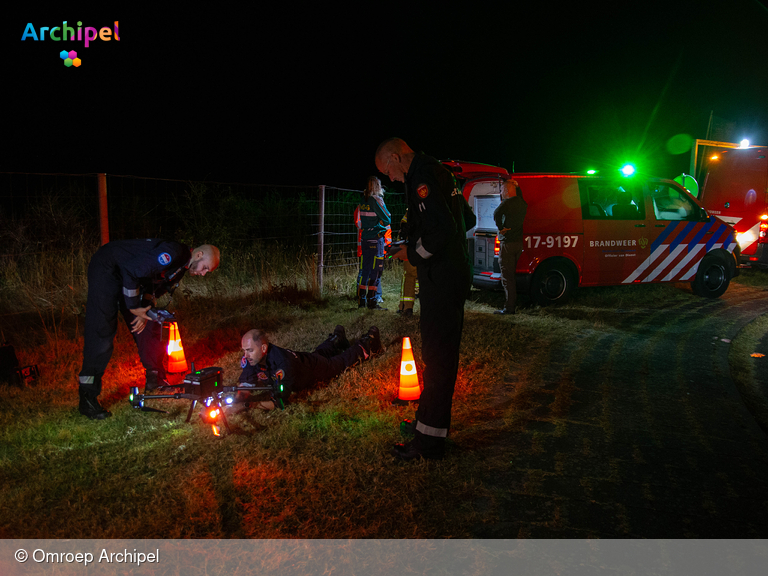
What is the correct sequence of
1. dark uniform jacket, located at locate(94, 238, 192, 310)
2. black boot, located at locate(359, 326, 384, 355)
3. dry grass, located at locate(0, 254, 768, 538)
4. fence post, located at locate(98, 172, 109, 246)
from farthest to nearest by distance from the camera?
fence post, located at locate(98, 172, 109, 246), black boot, located at locate(359, 326, 384, 355), dark uniform jacket, located at locate(94, 238, 192, 310), dry grass, located at locate(0, 254, 768, 538)

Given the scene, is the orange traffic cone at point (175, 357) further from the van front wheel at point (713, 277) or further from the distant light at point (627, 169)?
the van front wheel at point (713, 277)

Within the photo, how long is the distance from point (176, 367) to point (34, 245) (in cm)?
602

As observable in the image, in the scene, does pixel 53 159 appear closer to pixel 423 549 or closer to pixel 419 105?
pixel 419 105

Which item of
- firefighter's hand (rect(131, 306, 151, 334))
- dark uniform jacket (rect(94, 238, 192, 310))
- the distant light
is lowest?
firefighter's hand (rect(131, 306, 151, 334))

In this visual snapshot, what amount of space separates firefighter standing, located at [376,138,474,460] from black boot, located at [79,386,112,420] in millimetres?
2330

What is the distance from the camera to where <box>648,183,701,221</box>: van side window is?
8.59 m

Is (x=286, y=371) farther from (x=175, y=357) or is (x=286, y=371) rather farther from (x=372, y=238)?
(x=372, y=238)

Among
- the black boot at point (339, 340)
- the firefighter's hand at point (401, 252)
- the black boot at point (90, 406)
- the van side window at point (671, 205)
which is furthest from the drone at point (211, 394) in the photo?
the van side window at point (671, 205)

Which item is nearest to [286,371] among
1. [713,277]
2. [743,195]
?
[713,277]

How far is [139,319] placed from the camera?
413 centimetres

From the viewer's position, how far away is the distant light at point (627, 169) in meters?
8.34

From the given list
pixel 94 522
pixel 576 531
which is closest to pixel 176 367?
pixel 94 522

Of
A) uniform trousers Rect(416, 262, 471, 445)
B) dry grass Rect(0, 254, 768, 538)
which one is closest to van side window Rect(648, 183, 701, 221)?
dry grass Rect(0, 254, 768, 538)

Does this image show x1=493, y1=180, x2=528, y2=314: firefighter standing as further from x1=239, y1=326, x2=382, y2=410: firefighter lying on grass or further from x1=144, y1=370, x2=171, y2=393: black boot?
x1=144, y1=370, x2=171, y2=393: black boot
